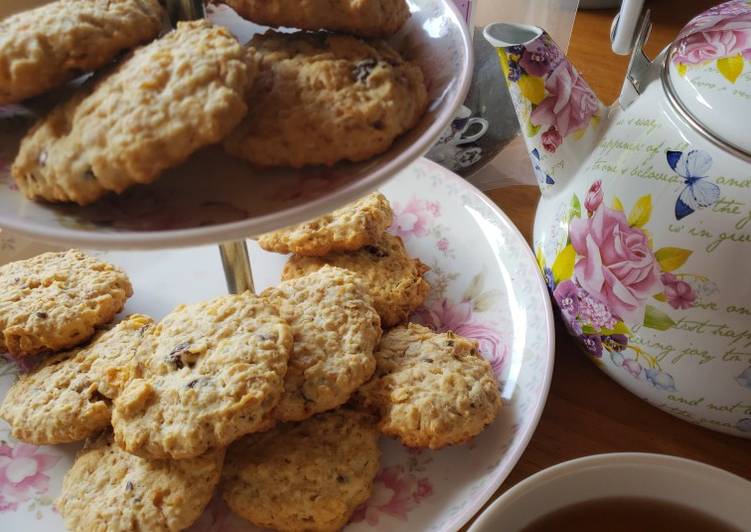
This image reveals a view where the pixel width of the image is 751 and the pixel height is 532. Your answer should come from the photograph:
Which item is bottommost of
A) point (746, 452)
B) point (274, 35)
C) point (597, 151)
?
point (746, 452)

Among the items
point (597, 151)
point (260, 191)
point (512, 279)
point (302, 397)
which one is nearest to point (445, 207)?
point (512, 279)

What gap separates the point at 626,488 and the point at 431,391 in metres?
0.24

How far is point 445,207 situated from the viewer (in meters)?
0.93

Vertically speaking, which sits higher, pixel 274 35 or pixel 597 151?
pixel 274 35

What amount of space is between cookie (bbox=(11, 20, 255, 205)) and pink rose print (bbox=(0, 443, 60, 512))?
1.25ft

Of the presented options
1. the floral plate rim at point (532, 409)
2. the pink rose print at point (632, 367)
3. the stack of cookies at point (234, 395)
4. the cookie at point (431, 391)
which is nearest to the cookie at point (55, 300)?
the stack of cookies at point (234, 395)

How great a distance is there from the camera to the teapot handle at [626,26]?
24.0 inches

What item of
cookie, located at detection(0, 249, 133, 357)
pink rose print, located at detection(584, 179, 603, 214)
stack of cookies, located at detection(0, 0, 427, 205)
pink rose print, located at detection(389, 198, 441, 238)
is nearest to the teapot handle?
pink rose print, located at detection(584, 179, 603, 214)

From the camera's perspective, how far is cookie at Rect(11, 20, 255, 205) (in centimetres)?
38

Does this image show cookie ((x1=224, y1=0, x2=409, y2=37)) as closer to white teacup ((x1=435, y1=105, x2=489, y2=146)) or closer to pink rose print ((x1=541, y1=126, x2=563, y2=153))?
pink rose print ((x1=541, y1=126, x2=563, y2=153))

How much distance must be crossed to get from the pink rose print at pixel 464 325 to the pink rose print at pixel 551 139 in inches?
9.3

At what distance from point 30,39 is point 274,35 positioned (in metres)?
0.17

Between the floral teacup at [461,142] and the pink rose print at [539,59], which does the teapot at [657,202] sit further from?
the floral teacup at [461,142]

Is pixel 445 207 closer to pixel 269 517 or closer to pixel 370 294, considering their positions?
pixel 370 294
